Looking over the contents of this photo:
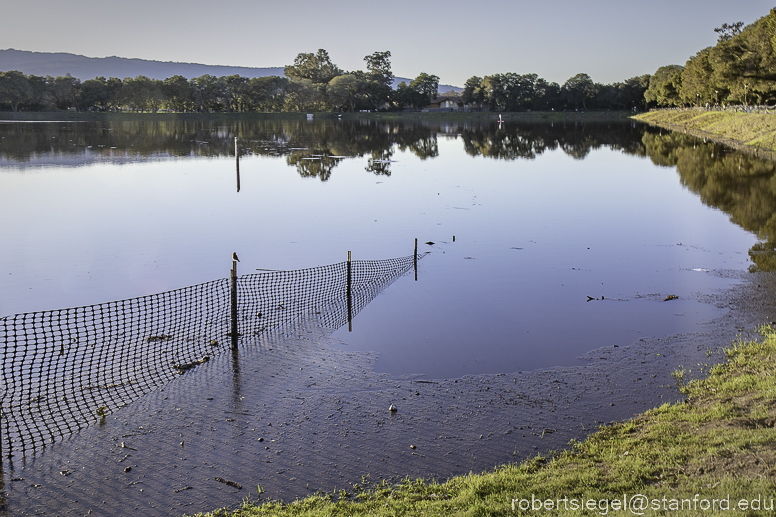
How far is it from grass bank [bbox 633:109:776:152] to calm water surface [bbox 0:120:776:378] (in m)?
12.3

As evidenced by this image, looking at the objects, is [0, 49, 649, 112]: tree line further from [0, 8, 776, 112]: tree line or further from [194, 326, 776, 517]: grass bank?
[194, 326, 776, 517]: grass bank

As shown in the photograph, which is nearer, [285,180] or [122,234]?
[122,234]

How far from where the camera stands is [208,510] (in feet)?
25.6

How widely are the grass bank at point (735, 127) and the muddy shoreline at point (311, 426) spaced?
53744mm

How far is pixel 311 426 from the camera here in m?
9.92

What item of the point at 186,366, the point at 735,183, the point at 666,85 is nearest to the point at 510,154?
the point at 735,183

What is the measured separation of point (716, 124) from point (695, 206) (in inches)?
2615

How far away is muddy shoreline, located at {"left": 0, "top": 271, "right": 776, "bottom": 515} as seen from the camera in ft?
27.3

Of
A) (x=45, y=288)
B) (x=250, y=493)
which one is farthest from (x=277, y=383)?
(x=45, y=288)

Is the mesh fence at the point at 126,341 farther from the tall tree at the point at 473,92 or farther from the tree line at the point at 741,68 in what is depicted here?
the tall tree at the point at 473,92

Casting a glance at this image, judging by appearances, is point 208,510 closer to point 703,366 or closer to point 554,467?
point 554,467

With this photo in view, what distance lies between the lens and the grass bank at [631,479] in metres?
6.58

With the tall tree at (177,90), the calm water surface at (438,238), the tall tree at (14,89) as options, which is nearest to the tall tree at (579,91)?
the tall tree at (177,90)

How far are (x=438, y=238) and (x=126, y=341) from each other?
1389cm
